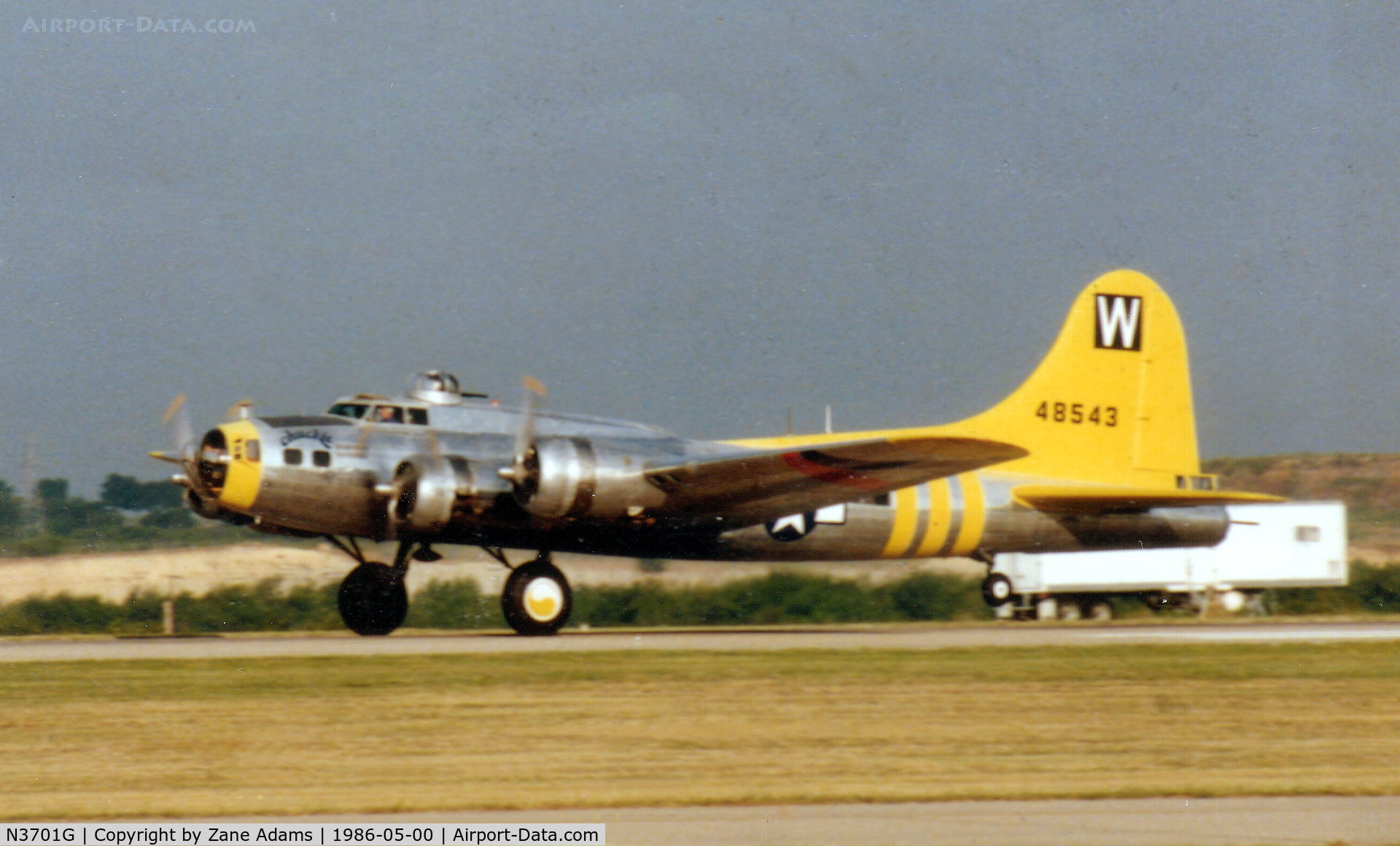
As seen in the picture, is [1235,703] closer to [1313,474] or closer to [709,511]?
[709,511]

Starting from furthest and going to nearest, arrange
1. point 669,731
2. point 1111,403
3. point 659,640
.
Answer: point 1111,403, point 659,640, point 669,731

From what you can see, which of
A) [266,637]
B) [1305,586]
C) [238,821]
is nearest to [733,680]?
[238,821]

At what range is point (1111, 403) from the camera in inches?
906

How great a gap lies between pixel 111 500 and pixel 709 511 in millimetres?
10270

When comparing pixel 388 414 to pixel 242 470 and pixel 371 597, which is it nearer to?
pixel 242 470

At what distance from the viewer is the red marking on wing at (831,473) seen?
17547 mm

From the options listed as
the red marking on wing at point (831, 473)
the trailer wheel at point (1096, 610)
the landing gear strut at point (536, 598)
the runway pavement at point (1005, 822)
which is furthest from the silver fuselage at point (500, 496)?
the trailer wheel at point (1096, 610)

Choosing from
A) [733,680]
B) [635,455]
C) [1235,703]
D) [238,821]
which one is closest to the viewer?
[238,821]

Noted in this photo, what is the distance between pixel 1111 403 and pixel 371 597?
12065 mm

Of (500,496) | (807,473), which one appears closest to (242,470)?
(500,496)

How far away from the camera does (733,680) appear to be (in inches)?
521

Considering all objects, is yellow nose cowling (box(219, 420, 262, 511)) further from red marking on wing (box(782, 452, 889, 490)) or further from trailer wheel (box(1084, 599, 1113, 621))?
trailer wheel (box(1084, 599, 1113, 621))

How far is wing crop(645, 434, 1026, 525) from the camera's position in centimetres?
1722

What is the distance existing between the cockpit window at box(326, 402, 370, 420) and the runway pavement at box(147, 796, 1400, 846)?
11.1 metres
